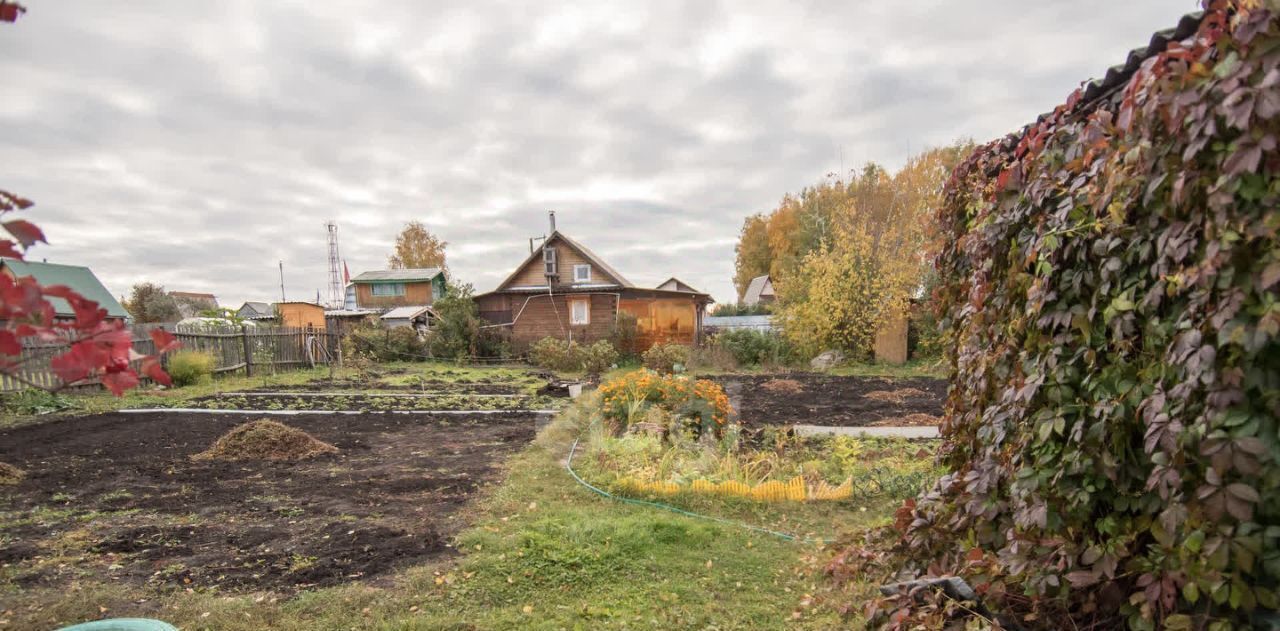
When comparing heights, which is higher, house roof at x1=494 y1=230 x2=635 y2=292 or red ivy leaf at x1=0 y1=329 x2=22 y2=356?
house roof at x1=494 y1=230 x2=635 y2=292

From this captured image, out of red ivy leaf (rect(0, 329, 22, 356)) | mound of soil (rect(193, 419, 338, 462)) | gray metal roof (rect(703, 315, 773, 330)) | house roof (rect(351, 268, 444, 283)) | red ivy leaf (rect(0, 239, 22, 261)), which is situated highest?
house roof (rect(351, 268, 444, 283))

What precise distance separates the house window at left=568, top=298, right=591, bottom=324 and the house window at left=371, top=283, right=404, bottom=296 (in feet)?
65.9

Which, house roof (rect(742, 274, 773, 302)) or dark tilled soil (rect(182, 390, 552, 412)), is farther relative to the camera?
house roof (rect(742, 274, 773, 302))

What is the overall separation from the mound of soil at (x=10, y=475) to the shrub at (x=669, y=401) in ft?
18.9

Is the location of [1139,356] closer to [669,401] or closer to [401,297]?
[669,401]

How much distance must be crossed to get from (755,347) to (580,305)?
6.77 m

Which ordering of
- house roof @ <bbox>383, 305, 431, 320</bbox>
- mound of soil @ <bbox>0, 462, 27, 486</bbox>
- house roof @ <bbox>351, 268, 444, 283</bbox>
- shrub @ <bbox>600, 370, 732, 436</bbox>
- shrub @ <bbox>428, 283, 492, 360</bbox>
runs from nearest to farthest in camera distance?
mound of soil @ <bbox>0, 462, 27, 486</bbox>
shrub @ <bbox>600, 370, 732, 436</bbox>
shrub @ <bbox>428, 283, 492, 360</bbox>
house roof @ <bbox>383, 305, 431, 320</bbox>
house roof @ <bbox>351, 268, 444, 283</bbox>

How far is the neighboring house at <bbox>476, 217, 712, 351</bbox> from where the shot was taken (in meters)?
21.1

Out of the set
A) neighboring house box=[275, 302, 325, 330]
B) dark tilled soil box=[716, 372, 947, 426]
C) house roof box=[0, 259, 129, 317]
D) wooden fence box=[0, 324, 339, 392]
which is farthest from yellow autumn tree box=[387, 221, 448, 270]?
dark tilled soil box=[716, 372, 947, 426]

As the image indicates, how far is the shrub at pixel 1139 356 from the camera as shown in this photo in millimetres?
1427

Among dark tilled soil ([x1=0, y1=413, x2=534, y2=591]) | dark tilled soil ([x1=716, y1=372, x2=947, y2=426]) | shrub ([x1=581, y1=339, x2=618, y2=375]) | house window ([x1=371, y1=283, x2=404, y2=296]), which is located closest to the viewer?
dark tilled soil ([x1=0, y1=413, x2=534, y2=591])

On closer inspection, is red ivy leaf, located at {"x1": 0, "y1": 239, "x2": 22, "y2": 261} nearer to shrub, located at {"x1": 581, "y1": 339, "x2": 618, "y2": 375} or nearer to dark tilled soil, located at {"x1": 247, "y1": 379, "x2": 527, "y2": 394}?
dark tilled soil, located at {"x1": 247, "y1": 379, "x2": 527, "y2": 394}

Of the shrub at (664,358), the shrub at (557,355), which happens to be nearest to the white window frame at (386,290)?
the shrub at (557,355)

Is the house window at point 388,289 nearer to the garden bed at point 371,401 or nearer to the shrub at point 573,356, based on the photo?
the shrub at point 573,356
